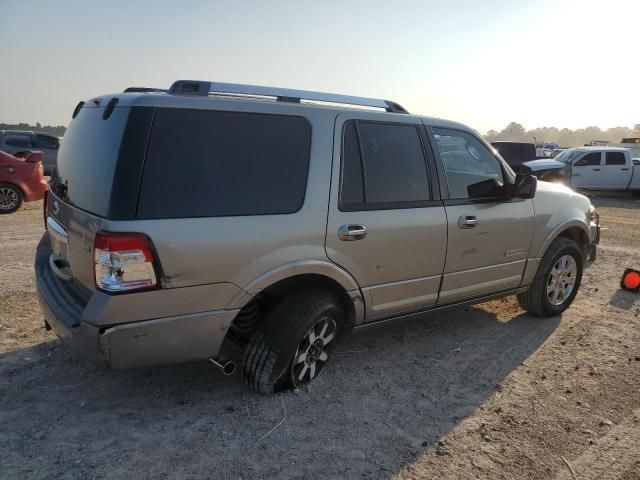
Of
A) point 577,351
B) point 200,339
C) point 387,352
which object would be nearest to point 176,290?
point 200,339

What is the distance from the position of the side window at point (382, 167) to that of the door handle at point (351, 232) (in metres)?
0.13

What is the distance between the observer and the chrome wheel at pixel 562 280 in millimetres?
4859

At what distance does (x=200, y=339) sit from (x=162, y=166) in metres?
0.99

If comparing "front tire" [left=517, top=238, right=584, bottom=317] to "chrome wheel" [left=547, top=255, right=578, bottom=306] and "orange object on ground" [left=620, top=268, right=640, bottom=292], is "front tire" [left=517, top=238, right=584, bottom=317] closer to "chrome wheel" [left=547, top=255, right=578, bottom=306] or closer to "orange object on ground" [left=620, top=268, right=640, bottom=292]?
"chrome wheel" [left=547, top=255, right=578, bottom=306]

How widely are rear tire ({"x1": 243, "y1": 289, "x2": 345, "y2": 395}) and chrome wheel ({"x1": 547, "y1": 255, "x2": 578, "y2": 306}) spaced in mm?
2582

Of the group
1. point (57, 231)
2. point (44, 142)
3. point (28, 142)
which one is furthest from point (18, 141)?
point (57, 231)

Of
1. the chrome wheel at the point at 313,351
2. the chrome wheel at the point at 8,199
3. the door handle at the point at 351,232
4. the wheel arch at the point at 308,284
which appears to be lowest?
the chrome wheel at the point at 8,199

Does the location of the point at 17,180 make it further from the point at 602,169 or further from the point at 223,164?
the point at 602,169

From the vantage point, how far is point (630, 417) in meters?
3.23


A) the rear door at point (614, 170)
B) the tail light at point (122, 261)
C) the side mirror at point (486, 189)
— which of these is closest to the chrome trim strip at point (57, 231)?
the tail light at point (122, 261)

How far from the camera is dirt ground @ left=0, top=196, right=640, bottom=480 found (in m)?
2.64

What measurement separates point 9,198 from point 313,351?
30.7ft

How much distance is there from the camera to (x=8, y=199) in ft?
33.2

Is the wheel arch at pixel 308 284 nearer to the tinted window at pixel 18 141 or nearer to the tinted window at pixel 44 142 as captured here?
the tinted window at pixel 18 141
